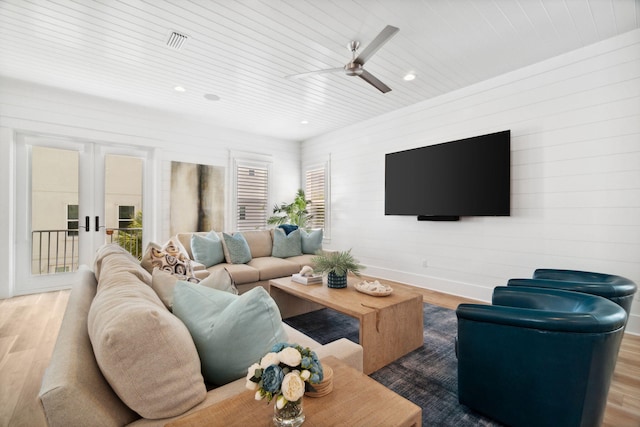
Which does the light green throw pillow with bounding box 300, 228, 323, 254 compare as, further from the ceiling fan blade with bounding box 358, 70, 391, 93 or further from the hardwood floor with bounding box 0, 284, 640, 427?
the ceiling fan blade with bounding box 358, 70, 391, 93

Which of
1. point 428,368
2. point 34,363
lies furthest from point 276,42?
point 34,363

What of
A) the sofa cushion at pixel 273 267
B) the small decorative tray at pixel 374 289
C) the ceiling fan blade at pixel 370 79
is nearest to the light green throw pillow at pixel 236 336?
the small decorative tray at pixel 374 289

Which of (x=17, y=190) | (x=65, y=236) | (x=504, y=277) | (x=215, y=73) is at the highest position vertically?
(x=215, y=73)

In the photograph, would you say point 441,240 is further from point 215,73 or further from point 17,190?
point 17,190

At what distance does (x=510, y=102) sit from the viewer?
3645 mm

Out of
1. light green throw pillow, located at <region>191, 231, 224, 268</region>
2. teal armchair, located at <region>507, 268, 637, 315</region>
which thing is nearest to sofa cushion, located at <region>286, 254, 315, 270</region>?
light green throw pillow, located at <region>191, 231, 224, 268</region>

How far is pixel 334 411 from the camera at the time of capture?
2.99 feet

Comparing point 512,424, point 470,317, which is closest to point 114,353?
point 470,317

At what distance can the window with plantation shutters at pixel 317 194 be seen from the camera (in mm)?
6324

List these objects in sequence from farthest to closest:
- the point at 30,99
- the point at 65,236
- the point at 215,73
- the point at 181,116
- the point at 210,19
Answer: the point at 181,116 < the point at 65,236 < the point at 30,99 < the point at 215,73 < the point at 210,19

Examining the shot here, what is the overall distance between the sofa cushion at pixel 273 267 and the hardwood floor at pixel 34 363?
1.91 meters

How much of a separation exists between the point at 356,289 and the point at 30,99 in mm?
4962

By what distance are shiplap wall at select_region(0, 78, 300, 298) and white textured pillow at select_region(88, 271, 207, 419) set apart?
176 inches

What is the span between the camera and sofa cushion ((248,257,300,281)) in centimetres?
378
